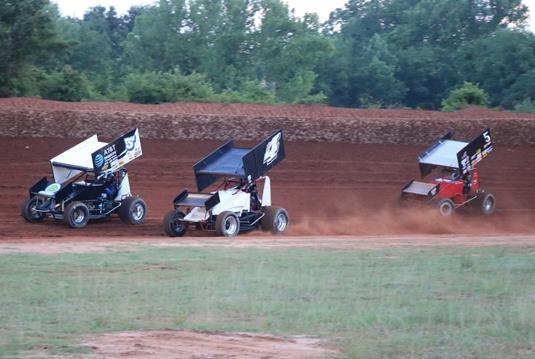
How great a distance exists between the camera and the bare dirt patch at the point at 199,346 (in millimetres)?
8930

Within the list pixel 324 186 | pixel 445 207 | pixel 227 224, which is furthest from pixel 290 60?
pixel 227 224

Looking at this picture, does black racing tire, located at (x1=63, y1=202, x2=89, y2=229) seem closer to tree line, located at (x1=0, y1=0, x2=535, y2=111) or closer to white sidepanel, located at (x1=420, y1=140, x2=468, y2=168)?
white sidepanel, located at (x1=420, y1=140, x2=468, y2=168)

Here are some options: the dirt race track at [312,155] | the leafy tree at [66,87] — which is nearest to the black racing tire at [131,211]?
the dirt race track at [312,155]

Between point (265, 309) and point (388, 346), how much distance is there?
2407mm

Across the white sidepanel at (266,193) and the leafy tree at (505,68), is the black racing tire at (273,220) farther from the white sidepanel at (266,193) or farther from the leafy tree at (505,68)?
the leafy tree at (505,68)

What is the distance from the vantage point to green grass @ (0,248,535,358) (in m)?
9.52

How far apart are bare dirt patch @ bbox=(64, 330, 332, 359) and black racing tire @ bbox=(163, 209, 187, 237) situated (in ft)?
42.6

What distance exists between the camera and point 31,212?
2402 centimetres

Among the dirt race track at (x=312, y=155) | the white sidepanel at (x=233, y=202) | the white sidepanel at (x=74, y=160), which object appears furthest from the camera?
the dirt race track at (x=312, y=155)

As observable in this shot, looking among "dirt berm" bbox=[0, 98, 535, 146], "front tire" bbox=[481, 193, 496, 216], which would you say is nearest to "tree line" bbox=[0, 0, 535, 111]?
"dirt berm" bbox=[0, 98, 535, 146]

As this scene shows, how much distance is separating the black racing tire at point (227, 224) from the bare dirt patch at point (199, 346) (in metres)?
12.3

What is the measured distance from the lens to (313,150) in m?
32.4

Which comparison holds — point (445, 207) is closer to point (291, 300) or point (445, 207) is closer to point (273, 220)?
point (273, 220)

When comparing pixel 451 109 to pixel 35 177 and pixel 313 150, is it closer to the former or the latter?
pixel 313 150
